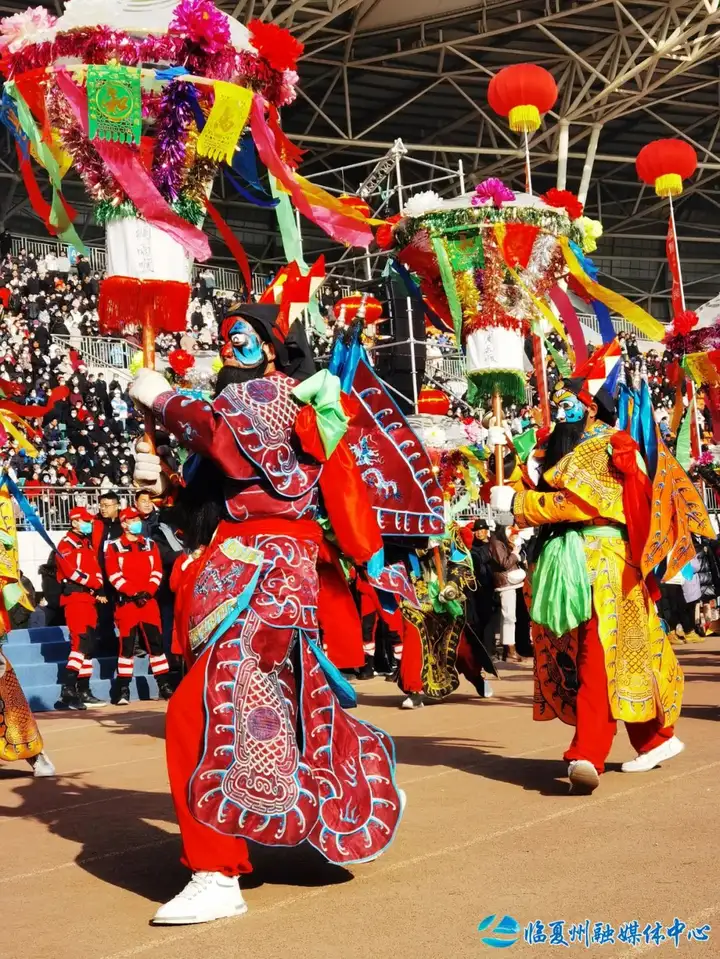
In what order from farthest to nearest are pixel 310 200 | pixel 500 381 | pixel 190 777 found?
pixel 500 381
pixel 310 200
pixel 190 777

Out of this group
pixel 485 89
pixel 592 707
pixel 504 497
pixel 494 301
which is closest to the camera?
pixel 592 707

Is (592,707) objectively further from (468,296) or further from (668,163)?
(668,163)

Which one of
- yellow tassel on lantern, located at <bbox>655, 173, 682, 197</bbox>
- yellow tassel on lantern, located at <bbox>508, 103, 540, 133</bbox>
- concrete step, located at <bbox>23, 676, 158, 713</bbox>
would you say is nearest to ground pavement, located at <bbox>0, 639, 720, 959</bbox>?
concrete step, located at <bbox>23, 676, 158, 713</bbox>

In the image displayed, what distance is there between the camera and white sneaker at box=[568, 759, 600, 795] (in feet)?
18.2

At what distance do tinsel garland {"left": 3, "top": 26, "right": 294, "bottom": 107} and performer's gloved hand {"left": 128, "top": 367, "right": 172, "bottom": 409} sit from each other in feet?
5.03

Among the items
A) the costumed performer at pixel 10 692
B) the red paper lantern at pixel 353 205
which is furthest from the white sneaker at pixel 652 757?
the costumed performer at pixel 10 692

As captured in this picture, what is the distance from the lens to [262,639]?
4223 mm

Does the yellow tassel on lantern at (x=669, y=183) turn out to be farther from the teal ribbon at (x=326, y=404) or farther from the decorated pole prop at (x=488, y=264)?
the teal ribbon at (x=326, y=404)

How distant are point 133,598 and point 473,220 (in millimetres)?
4069

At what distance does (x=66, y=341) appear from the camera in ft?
57.0

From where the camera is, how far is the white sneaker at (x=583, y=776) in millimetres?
5535

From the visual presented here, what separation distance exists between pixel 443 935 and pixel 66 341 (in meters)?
14.6

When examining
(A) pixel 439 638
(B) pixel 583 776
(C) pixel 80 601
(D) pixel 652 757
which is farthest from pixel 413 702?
(B) pixel 583 776

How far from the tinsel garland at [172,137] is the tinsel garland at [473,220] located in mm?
4605
